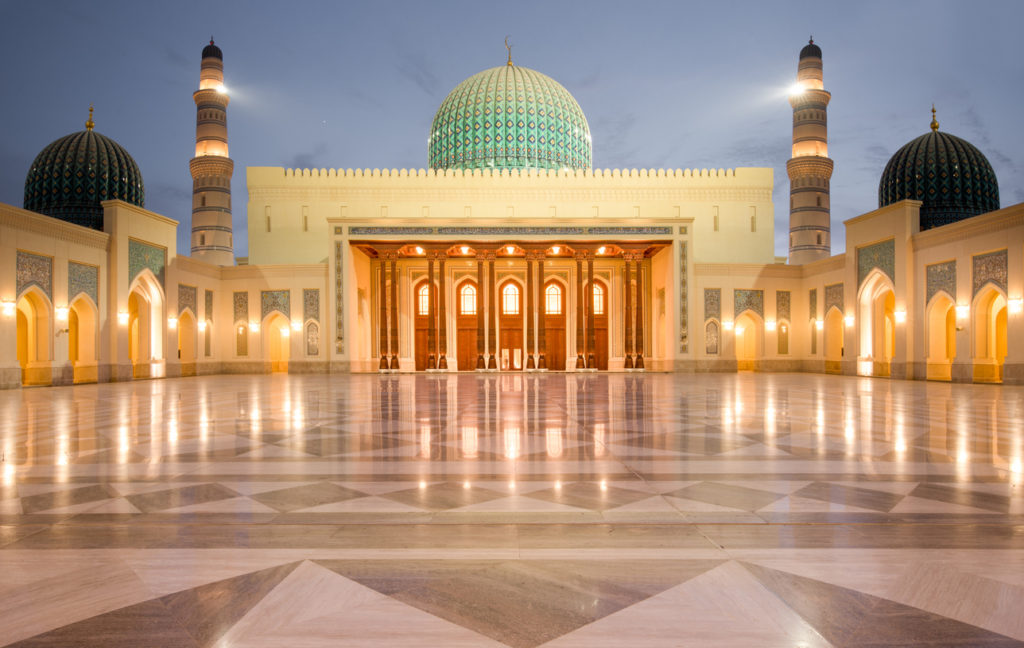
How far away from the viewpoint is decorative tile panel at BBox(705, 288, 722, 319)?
65.6ft

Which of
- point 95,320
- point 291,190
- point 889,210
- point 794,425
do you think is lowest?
point 794,425

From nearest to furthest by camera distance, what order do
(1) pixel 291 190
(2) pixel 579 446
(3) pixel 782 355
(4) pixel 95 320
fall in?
1. (2) pixel 579 446
2. (4) pixel 95 320
3. (3) pixel 782 355
4. (1) pixel 291 190

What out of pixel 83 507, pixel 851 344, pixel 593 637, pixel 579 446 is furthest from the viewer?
pixel 851 344

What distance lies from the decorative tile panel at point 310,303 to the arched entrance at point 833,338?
15.1m

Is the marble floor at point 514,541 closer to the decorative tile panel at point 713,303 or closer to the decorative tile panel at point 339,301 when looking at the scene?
the decorative tile panel at point 339,301

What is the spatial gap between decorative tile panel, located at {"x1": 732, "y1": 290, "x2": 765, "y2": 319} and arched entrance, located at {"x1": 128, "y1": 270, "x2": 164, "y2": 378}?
16366 mm

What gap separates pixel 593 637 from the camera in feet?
4.23

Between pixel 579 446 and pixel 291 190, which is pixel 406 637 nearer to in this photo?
pixel 579 446

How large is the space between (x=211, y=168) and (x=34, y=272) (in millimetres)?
12936

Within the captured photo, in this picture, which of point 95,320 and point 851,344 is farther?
point 851,344

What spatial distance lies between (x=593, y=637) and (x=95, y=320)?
54.7 ft

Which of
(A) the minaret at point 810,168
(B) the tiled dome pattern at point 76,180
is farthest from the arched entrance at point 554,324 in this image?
(B) the tiled dome pattern at point 76,180

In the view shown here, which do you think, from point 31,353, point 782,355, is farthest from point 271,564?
point 782,355

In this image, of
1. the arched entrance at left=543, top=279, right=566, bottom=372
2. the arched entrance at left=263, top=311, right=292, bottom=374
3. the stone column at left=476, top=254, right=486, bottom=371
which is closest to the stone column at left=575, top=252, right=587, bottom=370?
the arched entrance at left=543, top=279, right=566, bottom=372
